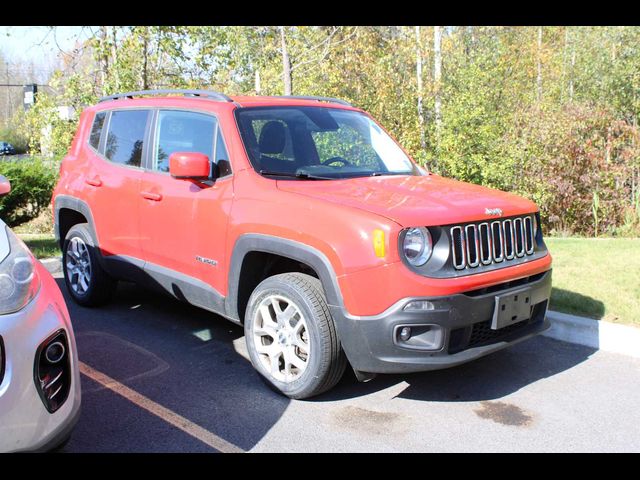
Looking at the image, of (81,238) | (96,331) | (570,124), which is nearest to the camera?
(96,331)

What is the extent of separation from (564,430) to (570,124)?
9.39 m

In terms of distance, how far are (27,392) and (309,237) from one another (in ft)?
5.82

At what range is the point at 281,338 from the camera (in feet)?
13.2

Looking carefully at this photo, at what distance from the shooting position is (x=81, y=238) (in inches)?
232

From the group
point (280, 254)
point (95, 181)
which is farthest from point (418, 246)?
point (95, 181)

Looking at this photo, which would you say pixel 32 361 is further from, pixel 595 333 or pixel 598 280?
pixel 598 280

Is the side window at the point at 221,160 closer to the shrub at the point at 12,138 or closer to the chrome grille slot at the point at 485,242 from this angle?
the chrome grille slot at the point at 485,242

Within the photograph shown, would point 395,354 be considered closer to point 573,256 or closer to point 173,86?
point 573,256

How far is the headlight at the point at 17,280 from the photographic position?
2.59 meters

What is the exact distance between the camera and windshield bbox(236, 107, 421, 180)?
4507 mm

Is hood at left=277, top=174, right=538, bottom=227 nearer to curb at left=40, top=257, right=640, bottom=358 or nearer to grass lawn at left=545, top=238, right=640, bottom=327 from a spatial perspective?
curb at left=40, top=257, right=640, bottom=358

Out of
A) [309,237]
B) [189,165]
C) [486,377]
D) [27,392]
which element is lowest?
[486,377]

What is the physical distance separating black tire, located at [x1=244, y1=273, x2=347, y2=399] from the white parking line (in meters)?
0.64
